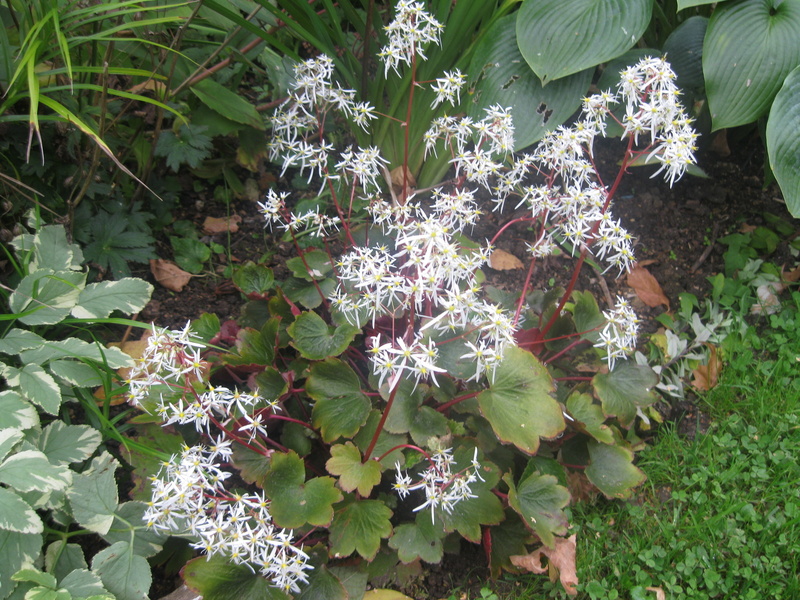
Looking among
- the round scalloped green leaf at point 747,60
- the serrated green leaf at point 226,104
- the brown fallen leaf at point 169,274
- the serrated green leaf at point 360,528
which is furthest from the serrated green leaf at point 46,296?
the round scalloped green leaf at point 747,60

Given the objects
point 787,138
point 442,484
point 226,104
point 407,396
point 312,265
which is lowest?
point 442,484

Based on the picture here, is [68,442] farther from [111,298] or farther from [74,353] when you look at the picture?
[111,298]

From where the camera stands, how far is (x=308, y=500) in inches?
60.2

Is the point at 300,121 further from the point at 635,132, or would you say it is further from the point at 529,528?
the point at 529,528

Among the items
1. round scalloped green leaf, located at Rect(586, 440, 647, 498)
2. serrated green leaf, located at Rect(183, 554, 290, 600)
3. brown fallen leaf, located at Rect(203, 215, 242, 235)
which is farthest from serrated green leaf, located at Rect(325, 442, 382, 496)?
brown fallen leaf, located at Rect(203, 215, 242, 235)

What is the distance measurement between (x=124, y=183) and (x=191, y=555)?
1.40 m

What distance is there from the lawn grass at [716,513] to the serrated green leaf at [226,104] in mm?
1776

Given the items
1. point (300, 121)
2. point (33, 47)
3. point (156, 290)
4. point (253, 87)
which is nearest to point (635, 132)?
point (300, 121)

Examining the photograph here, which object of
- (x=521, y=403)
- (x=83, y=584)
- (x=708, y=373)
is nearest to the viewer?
(x=83, y=584)

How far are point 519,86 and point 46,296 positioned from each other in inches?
68.9

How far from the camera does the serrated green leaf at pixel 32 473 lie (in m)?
1.35

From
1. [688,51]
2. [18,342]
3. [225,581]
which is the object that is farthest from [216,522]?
[688,51]

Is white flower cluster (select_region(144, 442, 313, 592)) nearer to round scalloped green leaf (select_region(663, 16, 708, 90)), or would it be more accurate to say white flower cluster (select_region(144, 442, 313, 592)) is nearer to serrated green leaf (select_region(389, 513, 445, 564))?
serrated green leaf (select_region(389, 513, 445, 564))

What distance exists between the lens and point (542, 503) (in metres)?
1.67
